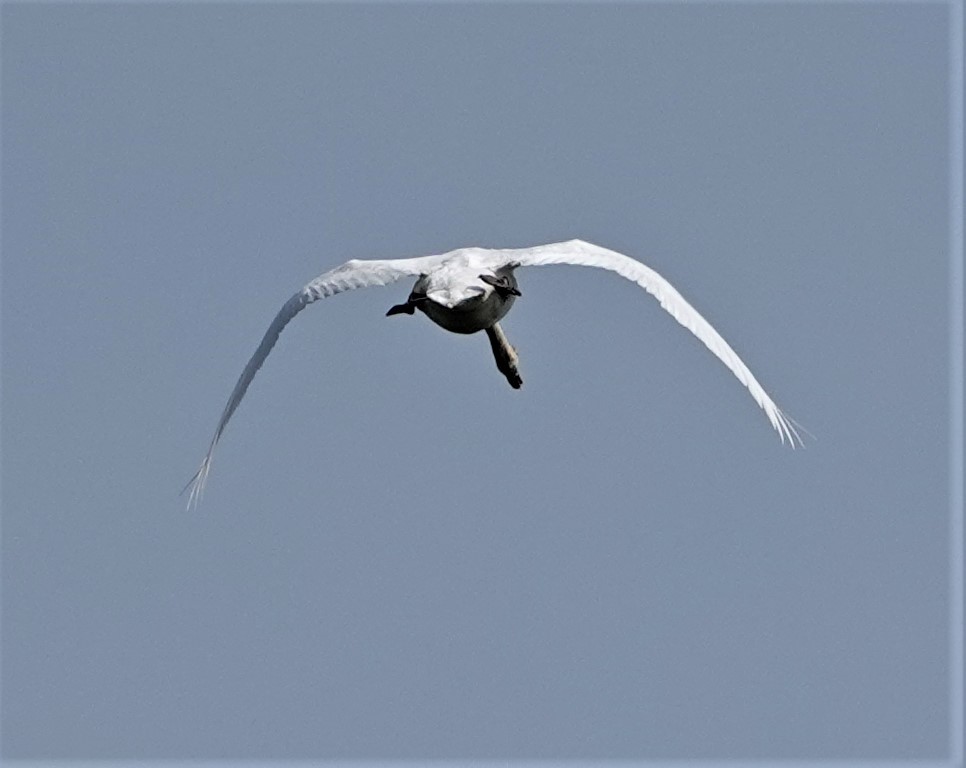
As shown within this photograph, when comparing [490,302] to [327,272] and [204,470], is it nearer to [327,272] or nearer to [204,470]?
[327,272]

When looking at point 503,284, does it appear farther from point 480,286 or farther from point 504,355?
point 504,355

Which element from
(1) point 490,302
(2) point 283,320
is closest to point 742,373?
(1) point 490,302

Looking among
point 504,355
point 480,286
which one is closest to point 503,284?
point 480,286

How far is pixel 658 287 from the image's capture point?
27.4 m

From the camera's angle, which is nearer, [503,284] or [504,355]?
[503,284]

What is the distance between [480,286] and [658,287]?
1892mm

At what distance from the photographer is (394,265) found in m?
27.4

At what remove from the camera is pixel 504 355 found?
96.8ft

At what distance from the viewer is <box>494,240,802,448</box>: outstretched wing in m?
27.0

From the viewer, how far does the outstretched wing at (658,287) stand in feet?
88.7

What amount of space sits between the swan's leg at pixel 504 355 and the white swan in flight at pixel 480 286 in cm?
96

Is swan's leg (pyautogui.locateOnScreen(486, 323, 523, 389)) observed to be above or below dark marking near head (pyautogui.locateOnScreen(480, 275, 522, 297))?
above

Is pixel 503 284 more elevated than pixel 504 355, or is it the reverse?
pixel 504 355

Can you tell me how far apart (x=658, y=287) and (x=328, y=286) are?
3.07 m
